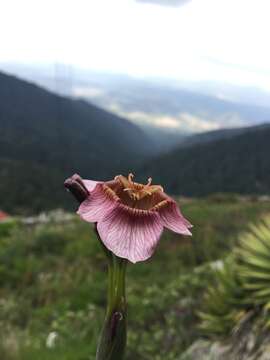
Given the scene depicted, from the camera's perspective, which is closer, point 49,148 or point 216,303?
point 216,303

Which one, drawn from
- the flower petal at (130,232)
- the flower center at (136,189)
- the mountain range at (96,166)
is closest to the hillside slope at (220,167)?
the mountain range at (96,166)

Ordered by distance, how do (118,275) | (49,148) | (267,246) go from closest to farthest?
(118,275) → (267,246) → (49,148)

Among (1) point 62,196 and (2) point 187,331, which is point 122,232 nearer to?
(2) point 187,331

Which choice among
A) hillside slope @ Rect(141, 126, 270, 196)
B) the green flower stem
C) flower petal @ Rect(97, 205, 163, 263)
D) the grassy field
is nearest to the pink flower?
flower petal @ Rect(97, 205, 163, 263)

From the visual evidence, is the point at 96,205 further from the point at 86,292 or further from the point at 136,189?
the point at 86,292

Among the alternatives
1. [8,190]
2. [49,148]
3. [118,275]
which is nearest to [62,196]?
[8,190]

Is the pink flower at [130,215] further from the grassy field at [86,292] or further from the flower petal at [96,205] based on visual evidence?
the grassy field at [86,292]
